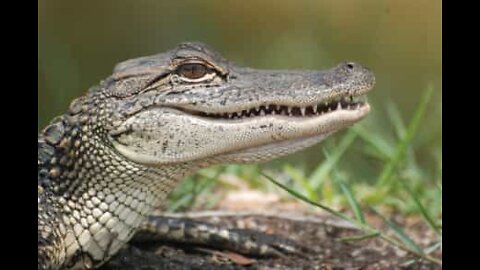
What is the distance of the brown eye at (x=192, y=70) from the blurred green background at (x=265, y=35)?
489 cm

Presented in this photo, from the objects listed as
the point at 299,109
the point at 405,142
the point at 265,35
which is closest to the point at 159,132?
the point at 299,109

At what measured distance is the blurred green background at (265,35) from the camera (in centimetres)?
1077

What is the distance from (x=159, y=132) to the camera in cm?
441

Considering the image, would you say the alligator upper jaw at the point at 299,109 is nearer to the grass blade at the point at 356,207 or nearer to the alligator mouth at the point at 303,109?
the alligator mouth at the point at 303,109

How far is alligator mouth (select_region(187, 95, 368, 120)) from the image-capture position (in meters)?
4.33

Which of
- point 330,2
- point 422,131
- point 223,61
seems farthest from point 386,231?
point 330,2

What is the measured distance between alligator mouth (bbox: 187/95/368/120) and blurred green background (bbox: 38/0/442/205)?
5.06 metres

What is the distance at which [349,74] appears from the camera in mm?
4406

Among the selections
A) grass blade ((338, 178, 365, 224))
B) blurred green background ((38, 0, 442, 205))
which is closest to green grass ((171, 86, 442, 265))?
grass blade ((338, 178, 365, 224))

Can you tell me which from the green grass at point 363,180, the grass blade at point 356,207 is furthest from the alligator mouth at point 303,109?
the green grass at point 363,180

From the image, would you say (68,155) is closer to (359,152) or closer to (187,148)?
(187,148)

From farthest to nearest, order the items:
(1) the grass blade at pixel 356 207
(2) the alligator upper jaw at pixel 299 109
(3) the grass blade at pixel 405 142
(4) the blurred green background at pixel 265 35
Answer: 1. (4) the blurred green background at pixel 265 35
2. (3) the grass blade at pixel 405 142
3. (1) the grass blade at pixel 356 207
4. (2) the alligator upper jaw at pixel 299 109

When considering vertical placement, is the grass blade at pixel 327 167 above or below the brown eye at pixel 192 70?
below

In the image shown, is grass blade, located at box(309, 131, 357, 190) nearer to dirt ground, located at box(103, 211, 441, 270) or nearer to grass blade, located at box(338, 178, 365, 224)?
dirt ground, located at box(103, 211, 441, 270)
